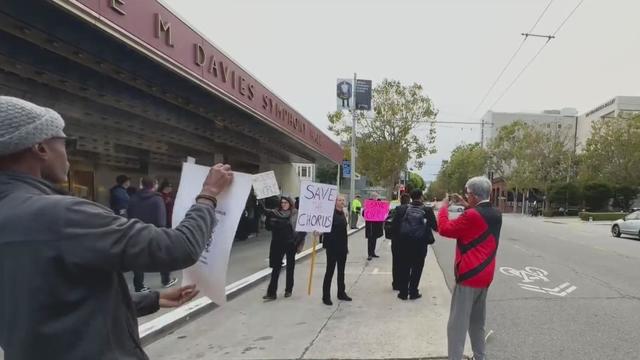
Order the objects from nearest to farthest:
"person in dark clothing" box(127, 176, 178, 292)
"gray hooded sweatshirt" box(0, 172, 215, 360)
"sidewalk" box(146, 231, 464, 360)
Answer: "gray hooded sweatshirt" box(0, 172, 215, 360) → "sidewalk" box(146, 231, 464, 360) → "person in dark clothing" box(127, 176, 178, 292)

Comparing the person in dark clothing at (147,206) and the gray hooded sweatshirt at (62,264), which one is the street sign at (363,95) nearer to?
the person in dark clothing at (147,206)

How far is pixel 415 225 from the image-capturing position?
8.36m

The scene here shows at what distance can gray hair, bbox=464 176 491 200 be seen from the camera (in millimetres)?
4762

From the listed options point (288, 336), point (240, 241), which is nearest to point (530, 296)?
point (288, 336)

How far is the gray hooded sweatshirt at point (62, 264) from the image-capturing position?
1.61 meters

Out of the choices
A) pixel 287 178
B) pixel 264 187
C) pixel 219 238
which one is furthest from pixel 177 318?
pixel 287 178

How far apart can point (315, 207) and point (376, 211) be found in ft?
18.4

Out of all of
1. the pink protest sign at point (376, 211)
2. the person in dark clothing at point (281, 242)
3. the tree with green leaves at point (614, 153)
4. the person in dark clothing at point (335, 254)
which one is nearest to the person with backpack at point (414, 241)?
the person in dark clothing at point (335, 254)

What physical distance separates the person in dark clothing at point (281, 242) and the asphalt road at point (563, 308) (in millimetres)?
3268

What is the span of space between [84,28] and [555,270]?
11.0m

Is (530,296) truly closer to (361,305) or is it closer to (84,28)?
(361,305)

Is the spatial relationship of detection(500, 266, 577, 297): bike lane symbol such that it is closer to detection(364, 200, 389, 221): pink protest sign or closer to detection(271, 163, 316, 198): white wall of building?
detection(364, 200, 389, 221): pink protest sign

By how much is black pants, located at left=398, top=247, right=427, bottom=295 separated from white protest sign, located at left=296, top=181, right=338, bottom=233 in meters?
1.45

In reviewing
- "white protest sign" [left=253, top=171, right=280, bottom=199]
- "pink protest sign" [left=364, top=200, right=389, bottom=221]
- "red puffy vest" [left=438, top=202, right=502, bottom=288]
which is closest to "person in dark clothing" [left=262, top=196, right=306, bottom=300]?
"white protest sign" [left=253, top=171, right=280, bottom=199]
